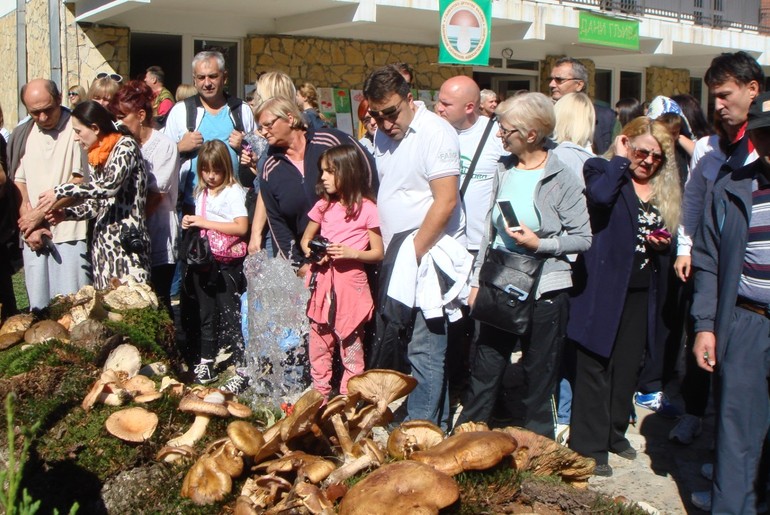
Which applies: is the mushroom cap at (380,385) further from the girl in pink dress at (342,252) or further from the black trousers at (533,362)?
the girl in pink dress at (342,252)

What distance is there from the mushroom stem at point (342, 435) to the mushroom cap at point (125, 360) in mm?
1541

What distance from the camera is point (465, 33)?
10.2 m

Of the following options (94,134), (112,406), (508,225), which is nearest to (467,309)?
(508,225)

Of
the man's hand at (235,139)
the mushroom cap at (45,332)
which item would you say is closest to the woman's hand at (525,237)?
the mushroom cap at (45,332)

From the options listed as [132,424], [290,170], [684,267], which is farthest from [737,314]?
[290,170]

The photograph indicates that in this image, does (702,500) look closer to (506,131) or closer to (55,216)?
(506,131)

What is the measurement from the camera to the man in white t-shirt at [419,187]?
465 cm

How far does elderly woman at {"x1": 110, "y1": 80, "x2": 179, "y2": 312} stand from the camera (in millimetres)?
6102

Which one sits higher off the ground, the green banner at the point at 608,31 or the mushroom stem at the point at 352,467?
the green banner at the point at 608,31

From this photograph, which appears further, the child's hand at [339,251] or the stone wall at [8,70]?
the stone wall at [8,70]

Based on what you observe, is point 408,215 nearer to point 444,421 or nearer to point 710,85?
point 444,421

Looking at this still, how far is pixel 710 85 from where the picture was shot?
472 cm

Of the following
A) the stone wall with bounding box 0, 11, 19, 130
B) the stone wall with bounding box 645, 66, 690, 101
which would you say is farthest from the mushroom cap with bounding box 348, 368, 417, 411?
the stone wall with bounding box 645, 66, 690, 101

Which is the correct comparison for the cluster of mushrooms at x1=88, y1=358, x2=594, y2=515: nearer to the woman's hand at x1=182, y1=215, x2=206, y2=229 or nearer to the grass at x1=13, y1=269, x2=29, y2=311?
the woman's hand at x1=182, y1=215, x2=206, y2=229
